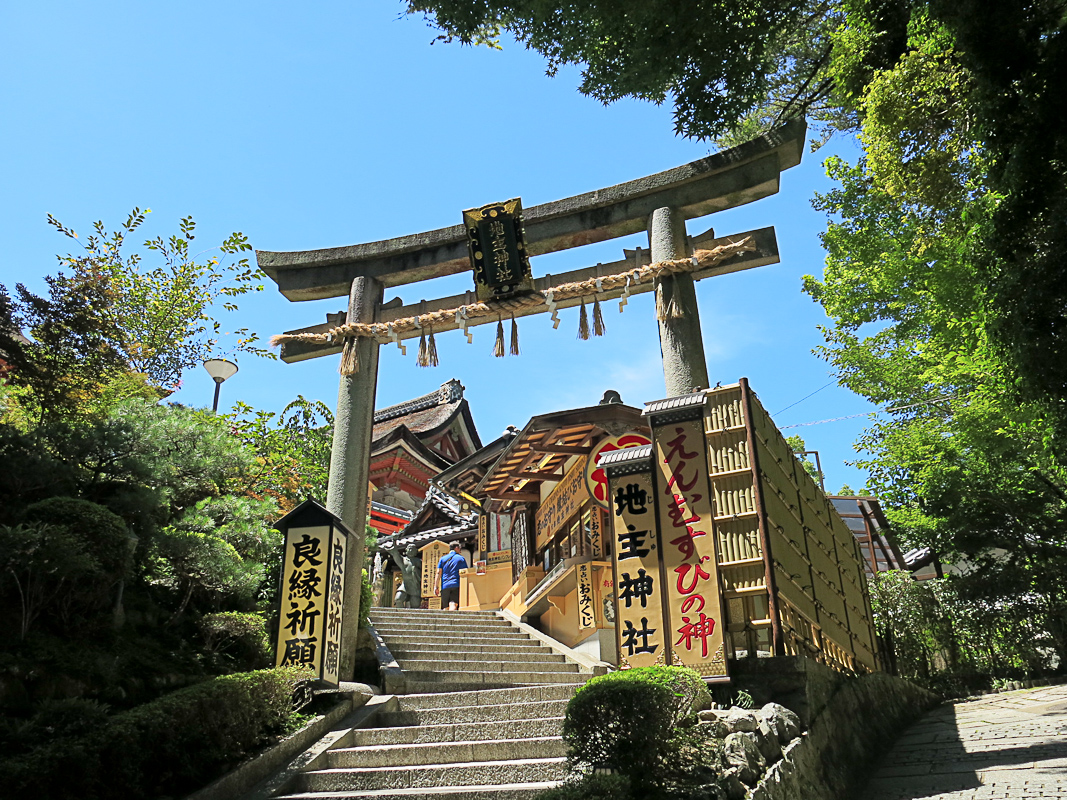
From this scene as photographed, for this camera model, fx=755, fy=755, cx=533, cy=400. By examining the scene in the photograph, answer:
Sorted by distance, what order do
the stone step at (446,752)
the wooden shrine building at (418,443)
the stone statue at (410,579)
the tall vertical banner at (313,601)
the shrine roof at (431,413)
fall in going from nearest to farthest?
the stone step at (446,752)
the tall vertical banner at (313,601)
the stone statue at (410,579)
the wooden shrine building at (418,443)
the shrine roof at (431,413)

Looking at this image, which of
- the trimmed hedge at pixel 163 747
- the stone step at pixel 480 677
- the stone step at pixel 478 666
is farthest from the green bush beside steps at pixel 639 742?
the stone step at pixel 478 666

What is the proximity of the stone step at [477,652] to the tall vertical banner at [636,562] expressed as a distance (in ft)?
16.5

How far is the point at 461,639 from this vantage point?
13102mm

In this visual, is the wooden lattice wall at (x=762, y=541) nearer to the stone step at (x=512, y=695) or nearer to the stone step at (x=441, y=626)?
the stone step at (x=512, y=695)

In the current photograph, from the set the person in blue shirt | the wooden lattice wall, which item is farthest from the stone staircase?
the person in blue shirt

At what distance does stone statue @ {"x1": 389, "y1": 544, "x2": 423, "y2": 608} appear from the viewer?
2491 centimetres

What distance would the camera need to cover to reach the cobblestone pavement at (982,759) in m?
6.05

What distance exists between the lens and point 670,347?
10.2m

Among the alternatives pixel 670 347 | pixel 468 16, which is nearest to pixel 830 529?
pixel 670 347

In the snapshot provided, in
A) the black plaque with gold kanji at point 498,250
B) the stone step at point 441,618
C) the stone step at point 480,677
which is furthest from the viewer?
the stone step at point 441,618

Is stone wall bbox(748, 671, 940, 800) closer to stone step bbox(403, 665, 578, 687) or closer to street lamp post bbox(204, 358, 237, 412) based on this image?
stone step bbox(403, 665, 578, 687)

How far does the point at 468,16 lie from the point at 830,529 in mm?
9004

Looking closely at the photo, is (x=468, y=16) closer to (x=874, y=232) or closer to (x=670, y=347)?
(x=670, y=347)

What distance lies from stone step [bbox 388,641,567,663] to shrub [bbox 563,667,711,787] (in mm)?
6379
